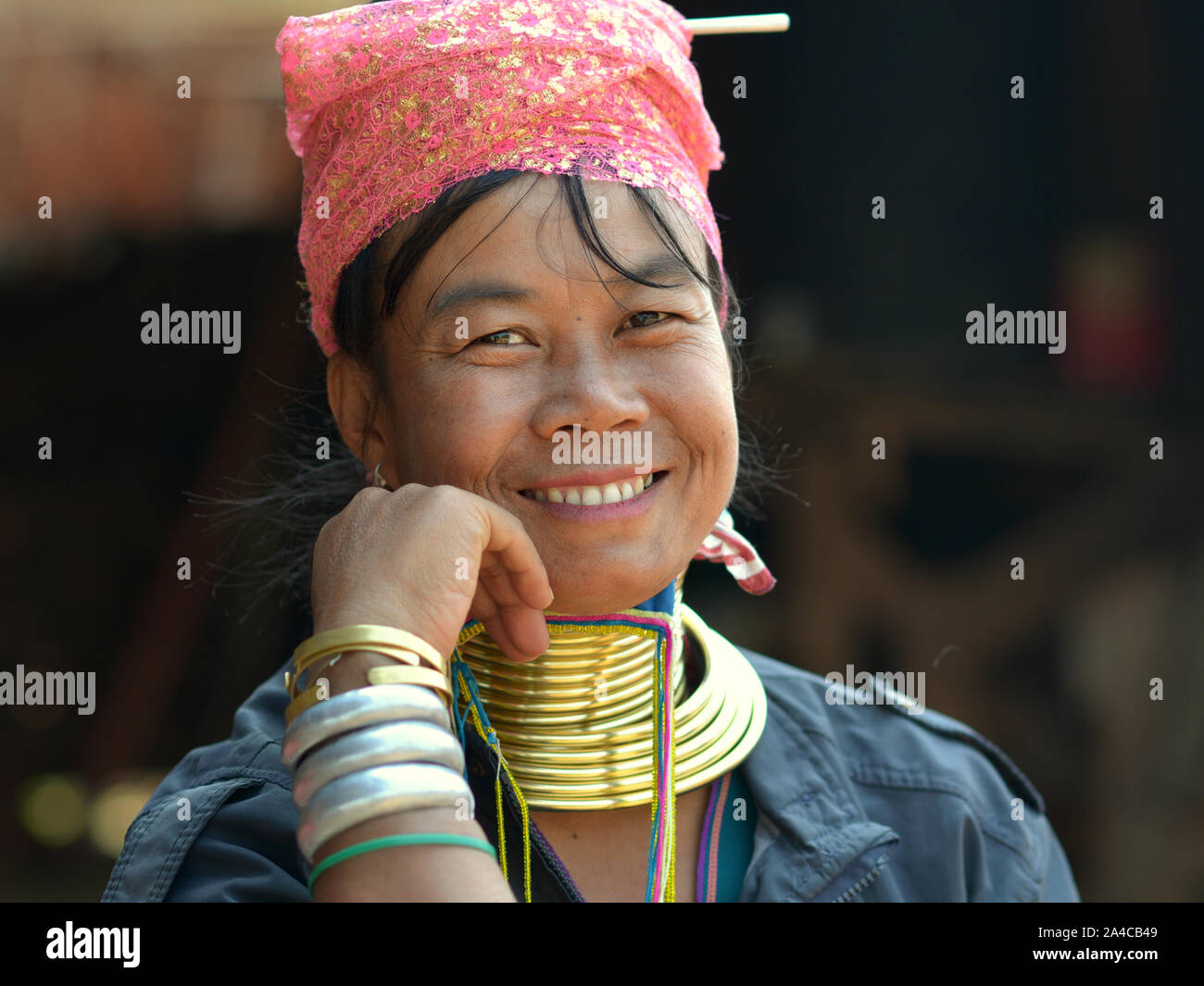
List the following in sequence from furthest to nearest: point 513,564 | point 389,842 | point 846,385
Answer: point 846,385 < point 513,564 < point 389,842

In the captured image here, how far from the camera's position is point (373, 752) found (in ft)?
5.11

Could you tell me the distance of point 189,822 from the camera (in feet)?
6.23

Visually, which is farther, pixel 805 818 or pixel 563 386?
pixel 805 818

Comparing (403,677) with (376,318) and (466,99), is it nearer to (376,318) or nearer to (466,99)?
(376,318)

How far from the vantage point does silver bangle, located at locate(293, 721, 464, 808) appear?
1.56 metres

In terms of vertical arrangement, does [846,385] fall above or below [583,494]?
below

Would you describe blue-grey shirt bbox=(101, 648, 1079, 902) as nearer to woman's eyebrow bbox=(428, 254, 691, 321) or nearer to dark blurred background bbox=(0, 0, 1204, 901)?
woman's eyebrow bbox=(428, 254, 691, 321)

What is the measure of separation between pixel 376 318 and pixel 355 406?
20 centimetres

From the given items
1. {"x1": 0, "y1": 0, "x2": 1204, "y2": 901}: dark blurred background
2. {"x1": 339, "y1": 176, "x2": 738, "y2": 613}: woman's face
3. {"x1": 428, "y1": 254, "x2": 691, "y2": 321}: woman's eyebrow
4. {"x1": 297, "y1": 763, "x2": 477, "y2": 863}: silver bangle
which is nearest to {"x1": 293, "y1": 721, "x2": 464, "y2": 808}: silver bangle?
{"x1": 297, "y1": 763, "x2": 477, "y2": 863}: silver bangle

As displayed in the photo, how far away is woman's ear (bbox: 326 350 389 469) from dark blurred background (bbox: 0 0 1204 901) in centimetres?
213

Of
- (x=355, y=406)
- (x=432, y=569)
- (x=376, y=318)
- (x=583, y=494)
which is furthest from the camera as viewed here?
(x=355, y=406)

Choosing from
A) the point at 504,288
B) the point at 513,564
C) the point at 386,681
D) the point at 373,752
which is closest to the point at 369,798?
the point at 373,752
